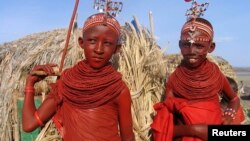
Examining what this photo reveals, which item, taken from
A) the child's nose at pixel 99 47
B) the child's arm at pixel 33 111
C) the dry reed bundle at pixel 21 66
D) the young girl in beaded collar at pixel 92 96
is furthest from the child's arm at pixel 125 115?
the dry reed bundle at pixel 21 66

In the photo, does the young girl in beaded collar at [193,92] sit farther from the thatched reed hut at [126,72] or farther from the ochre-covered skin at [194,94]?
the thatched reed hut at [126,72]

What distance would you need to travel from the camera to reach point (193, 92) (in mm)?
3064

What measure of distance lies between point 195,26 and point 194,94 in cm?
50

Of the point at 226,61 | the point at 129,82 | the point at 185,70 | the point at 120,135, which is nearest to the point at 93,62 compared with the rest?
the point at 120,135

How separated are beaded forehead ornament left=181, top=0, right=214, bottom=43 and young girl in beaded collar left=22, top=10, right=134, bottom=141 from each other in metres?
0.57

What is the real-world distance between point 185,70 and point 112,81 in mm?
688

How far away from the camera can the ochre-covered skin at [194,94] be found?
3.00m

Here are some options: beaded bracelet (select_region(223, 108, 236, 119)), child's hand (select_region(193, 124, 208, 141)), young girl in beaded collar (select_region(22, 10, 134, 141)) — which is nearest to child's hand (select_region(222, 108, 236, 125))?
beaded bracelet (select_region(223, 108, 236, 119))

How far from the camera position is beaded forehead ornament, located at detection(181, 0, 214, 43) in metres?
2.99

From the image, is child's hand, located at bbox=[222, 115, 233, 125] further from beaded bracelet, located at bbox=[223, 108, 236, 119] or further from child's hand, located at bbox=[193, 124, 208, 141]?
child's hand, located at bbox=[193, 124, 208, 141]

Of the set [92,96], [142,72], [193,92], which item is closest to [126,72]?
[142,72]

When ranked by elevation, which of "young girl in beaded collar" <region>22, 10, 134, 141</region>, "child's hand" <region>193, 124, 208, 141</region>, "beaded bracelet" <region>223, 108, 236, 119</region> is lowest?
"child's hand" <region>193, 124, 208, 141</region>

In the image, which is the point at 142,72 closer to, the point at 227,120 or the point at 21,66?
the point at 227,120

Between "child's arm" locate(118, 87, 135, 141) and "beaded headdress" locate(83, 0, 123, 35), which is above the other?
"beaded headdress" locate(83, 0, 123, 35)
